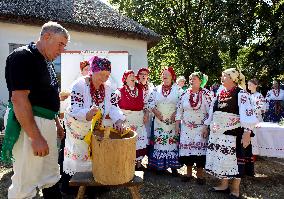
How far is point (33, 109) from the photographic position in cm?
283

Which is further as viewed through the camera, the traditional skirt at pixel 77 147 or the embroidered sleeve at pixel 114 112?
the traditional skirt at pixel 77 147

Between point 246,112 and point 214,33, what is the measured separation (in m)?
13.5

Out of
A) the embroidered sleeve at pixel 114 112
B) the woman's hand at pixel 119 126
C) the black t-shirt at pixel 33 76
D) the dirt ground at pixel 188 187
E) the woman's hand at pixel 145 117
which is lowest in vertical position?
the dirt ground at pixel 188 187

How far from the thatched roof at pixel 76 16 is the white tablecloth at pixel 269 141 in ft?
20.8

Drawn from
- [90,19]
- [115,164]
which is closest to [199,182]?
[115,164]

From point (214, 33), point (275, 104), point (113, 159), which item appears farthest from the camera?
point (214, 33)

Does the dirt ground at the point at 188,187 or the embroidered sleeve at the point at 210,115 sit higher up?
the embroidered sleeve at the point at 210,115

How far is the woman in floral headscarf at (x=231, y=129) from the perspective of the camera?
4543 millimetres

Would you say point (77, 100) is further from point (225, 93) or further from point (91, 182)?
point (225, 93)

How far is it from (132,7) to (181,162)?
17.9 metres

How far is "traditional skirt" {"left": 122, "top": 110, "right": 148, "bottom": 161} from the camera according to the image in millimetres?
5809

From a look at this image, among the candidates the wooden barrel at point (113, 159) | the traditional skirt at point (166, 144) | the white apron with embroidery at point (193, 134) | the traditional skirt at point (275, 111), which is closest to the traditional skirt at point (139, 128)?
the traditional skirt at point (166, 144)

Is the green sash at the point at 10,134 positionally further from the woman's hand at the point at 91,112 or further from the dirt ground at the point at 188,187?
the dirt ground at the point at 188,187

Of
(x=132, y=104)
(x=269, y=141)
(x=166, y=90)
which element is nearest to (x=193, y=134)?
(x=166, y=90)
